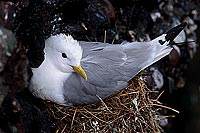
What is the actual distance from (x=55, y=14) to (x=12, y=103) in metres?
0.63

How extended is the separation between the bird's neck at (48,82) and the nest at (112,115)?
0.38ft

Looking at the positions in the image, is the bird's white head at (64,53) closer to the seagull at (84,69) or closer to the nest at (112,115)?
the seagull at (84,69)

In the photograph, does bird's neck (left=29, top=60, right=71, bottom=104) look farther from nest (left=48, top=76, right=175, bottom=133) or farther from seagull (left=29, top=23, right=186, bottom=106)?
nest (left=48, top=76, right=175, bottom=133)

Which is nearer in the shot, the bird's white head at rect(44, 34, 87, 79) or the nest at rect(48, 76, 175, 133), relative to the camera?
the bird's white head at rect(44, 34, 87, 79)

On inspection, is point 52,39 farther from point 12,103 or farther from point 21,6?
point 12,103

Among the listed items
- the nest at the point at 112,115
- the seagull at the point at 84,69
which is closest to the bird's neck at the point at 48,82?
the seagull at the point at 84,69

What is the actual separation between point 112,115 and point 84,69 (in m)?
0.24

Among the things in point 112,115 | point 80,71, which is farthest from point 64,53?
point 112,115

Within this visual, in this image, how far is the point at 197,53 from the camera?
121 inches

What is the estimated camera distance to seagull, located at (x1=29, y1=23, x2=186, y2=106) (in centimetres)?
177

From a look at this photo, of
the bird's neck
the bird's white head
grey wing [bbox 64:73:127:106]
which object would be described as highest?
the bird's white head

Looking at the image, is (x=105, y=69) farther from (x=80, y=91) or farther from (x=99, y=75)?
(x=80, y=91)

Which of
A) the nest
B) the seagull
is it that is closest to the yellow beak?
the seagull

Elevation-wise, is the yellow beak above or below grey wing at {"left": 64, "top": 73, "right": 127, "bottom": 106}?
above
